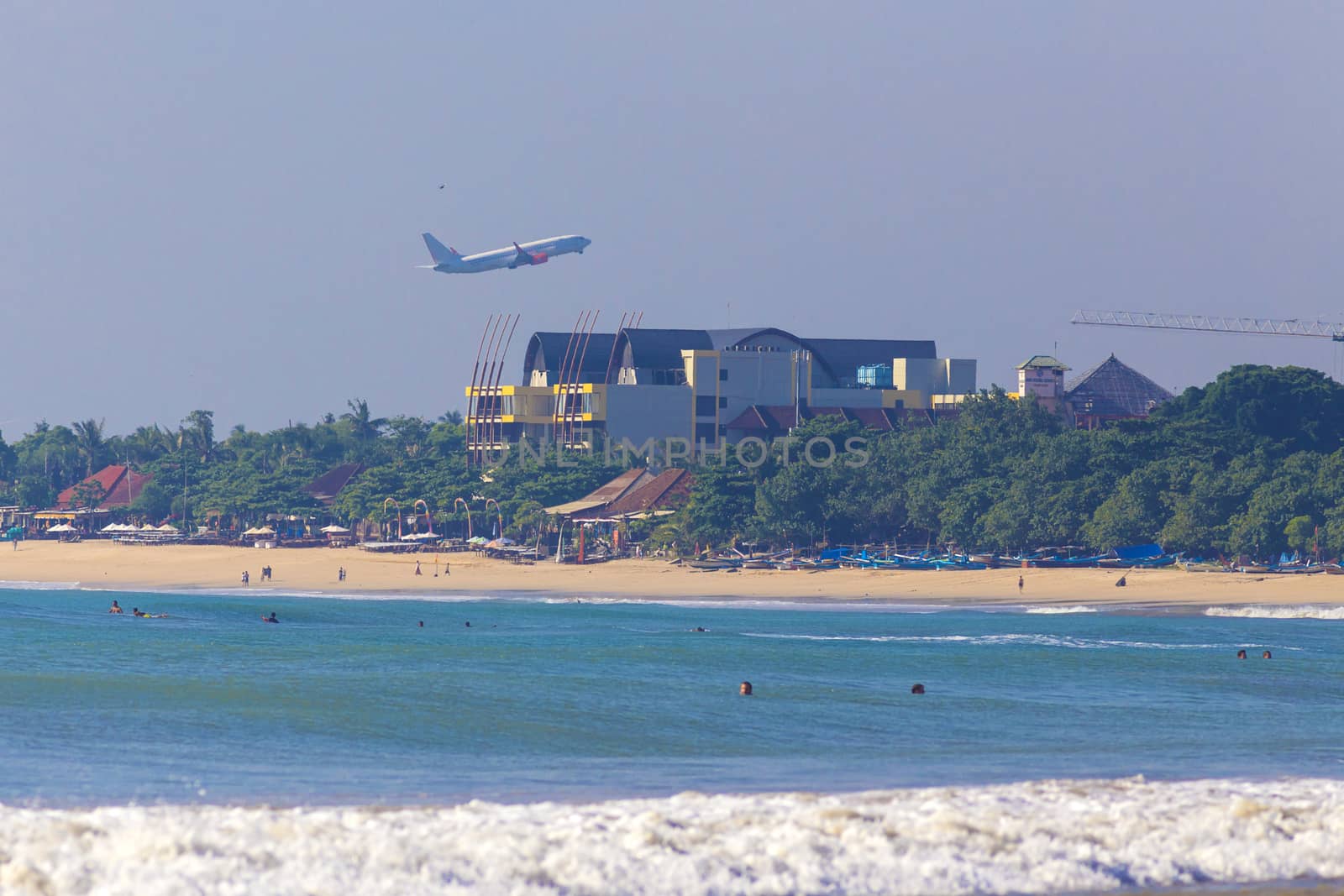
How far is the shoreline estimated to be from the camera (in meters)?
66.6

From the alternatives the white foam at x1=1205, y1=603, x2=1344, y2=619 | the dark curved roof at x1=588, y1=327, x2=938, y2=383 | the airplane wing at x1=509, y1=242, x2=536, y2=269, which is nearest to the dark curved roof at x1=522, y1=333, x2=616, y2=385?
the dark curved roof at x1=588, y1=327, x2=938, y2=383

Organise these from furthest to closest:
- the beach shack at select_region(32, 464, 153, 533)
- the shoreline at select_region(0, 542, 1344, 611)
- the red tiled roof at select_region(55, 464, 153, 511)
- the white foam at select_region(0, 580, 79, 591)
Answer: the red tiled roof at select_region(55, 464, 153, 511), the beach shack at select_region(32, 464, 153, 533), the white foam at select_region(0, 580, 79, 591), the shoreline at select_region(0, 542, 1344, 611)

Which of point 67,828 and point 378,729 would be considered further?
point 378,729

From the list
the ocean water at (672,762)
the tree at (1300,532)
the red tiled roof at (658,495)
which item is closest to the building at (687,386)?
the red tiled roof at (658,495)

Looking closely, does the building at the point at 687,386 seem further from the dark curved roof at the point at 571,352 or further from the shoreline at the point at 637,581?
the shoreline at the point at 637,581

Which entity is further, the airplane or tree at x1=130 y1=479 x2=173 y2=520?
tree at x1=130 y1=479 x2=173 y2=520

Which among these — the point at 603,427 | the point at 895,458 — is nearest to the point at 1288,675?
the point at 895,458

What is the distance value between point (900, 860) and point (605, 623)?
144ft

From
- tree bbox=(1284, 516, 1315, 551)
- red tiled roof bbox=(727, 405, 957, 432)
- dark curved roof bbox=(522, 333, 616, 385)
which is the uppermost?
dark curved roof bbox=(522, 333, 616, 385)

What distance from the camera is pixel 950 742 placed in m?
26.9

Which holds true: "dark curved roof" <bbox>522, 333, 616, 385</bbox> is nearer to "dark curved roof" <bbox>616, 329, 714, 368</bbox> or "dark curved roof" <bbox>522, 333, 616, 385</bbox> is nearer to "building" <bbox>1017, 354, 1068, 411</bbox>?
"dark curved roof" <bbox>616, 329, 714, 368</bbox>

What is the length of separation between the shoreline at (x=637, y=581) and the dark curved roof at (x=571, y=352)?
31.2m

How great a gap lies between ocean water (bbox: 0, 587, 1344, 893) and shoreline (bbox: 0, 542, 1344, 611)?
1427 centimetres

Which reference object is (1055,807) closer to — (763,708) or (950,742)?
(950,742)
